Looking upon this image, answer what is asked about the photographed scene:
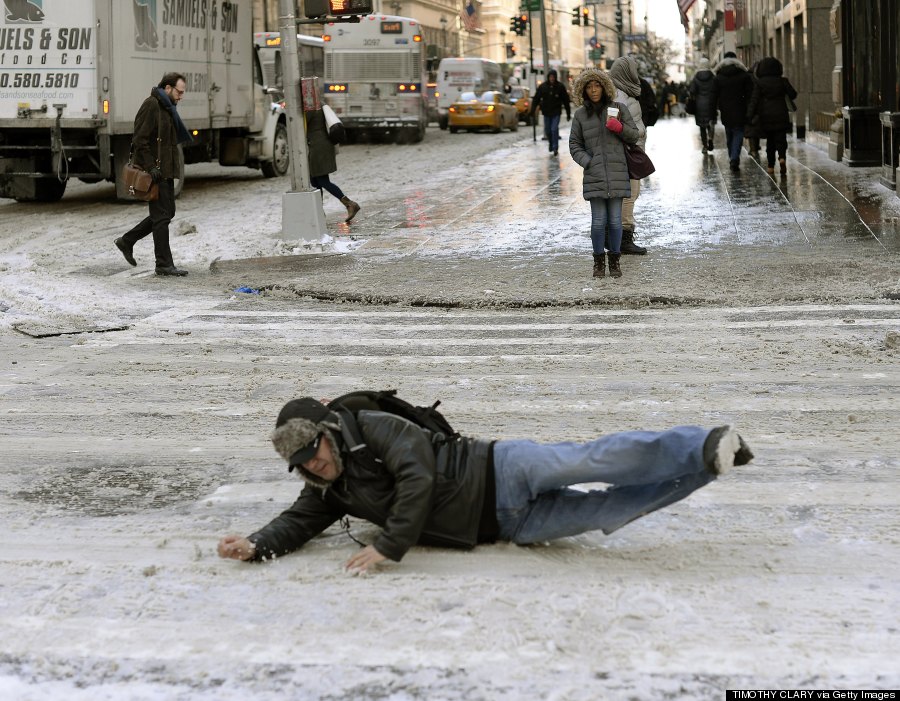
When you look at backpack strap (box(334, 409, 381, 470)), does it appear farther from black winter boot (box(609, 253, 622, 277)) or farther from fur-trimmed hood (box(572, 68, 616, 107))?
black winter boot (box(609, 253, 622, 277))

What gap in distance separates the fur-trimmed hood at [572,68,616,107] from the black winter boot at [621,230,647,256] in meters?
2.05

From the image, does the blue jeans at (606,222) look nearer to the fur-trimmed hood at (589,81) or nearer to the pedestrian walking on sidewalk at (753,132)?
the fur-trimmed hood at (589,81)

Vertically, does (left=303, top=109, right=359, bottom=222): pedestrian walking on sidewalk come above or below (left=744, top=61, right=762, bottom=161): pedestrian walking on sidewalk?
below

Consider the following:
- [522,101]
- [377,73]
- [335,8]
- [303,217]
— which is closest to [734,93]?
[335,8]

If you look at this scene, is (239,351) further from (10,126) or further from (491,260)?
(10,126)

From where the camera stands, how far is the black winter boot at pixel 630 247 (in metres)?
12.7

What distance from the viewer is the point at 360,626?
4074 millimetres

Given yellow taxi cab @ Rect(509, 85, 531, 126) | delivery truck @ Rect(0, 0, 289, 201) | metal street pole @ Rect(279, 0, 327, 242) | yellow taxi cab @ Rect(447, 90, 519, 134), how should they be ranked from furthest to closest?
1. yellow taxi cab @ Rect(509, 85, 531, 126)
2. yellow taxi cab @ Rect(447, 90, 519, 134)
3. delivery truck @ Rect(0, 0, 289, 201)
4. metal street pole @ Rect(279, 0, 327, 242)

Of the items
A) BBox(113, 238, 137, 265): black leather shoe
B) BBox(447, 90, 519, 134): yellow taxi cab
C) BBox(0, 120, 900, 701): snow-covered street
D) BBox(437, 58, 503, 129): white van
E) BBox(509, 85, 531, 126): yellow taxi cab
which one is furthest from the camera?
BBox(509, 85, 531, 126): yellow taxi cab

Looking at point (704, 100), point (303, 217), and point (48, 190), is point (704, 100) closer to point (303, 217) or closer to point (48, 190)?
point (48, 190)

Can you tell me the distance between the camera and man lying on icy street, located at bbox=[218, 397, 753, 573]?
4320 millimetres

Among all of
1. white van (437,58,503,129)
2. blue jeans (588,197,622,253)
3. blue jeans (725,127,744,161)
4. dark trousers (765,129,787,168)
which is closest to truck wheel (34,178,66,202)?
blue jeans (725,127,744,161)

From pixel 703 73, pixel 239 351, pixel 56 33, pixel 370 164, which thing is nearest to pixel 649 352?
pixel 239 351

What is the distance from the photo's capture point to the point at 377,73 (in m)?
37.8
